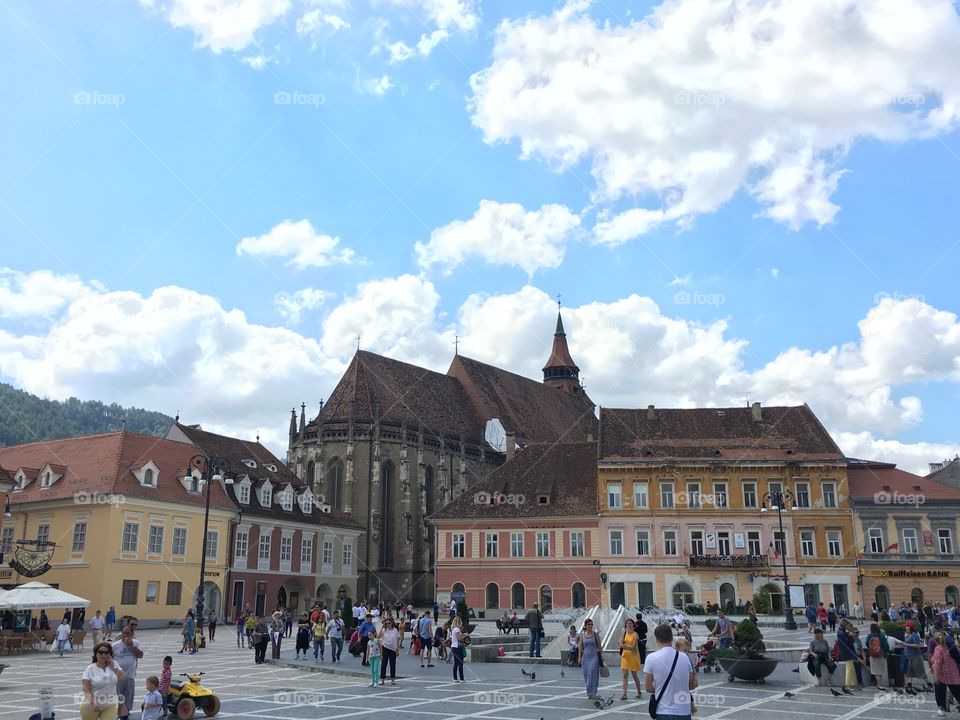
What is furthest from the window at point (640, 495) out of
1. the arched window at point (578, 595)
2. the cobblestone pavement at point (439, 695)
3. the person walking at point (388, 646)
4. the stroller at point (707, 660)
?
the person walking at point (388, 646)

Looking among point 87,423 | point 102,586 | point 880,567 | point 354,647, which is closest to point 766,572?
point 880,567

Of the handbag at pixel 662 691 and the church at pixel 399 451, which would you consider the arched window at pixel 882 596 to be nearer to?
the church at pixel 399 451

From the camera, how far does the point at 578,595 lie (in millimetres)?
53094

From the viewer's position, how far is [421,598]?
7188 cm

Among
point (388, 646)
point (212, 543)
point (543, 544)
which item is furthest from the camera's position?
Result: point (543, 544)

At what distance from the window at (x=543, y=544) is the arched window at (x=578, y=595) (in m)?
2.61

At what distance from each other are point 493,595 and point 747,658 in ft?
119

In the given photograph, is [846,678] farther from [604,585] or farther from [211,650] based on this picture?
[604,585]

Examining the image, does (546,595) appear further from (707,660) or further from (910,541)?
(707,660)

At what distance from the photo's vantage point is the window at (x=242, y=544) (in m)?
50.0

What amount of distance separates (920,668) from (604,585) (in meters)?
33.3

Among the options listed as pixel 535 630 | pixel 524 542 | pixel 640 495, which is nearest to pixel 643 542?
pixel 640 495

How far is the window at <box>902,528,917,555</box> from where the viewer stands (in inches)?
1961

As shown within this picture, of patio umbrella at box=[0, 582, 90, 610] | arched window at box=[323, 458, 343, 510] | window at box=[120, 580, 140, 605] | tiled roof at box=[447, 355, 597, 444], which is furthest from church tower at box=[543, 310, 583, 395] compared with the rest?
patio umbrella at box=[0, 582, 90, 610]
